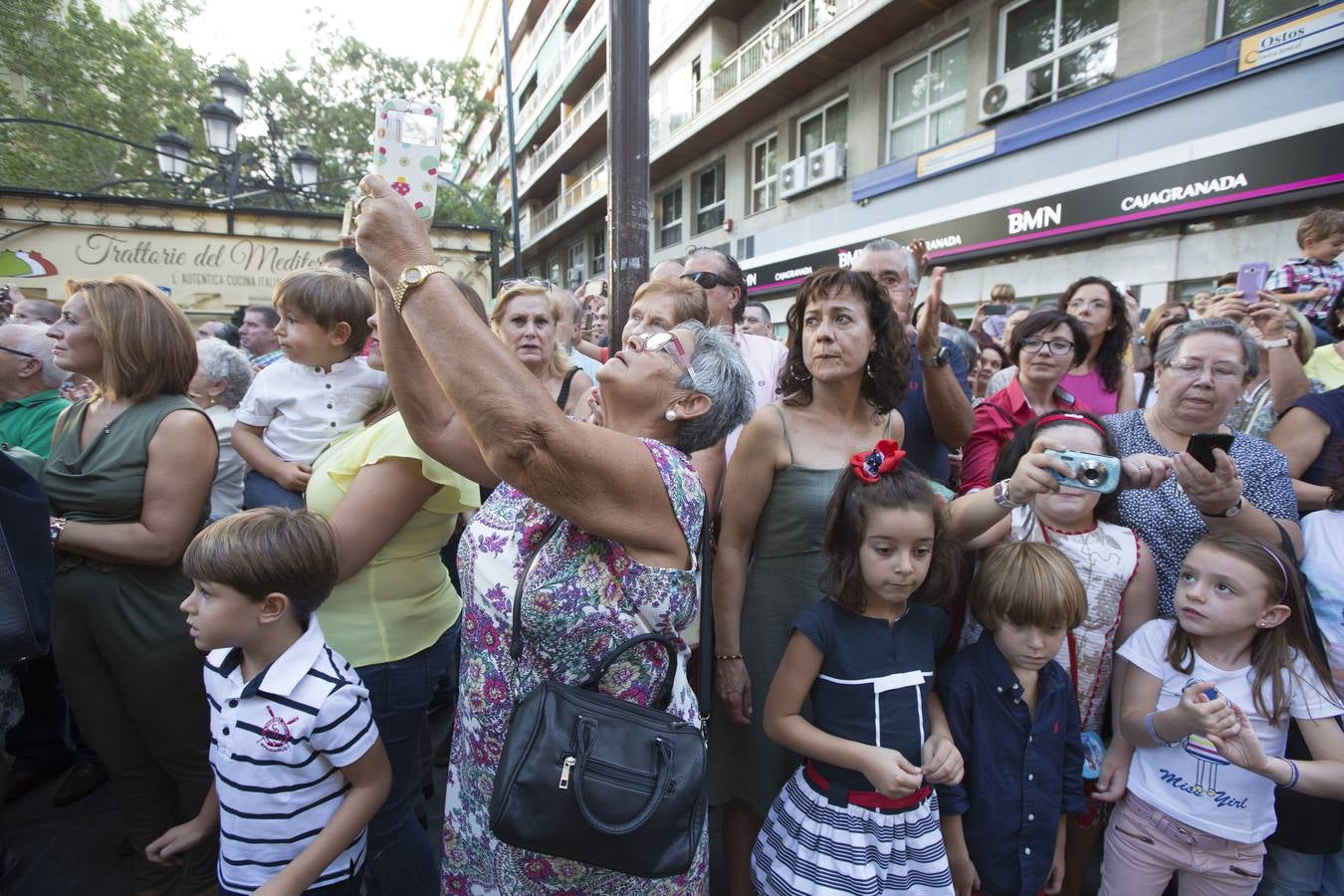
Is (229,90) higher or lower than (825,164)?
lower

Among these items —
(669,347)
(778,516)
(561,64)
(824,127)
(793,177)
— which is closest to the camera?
(669,347)

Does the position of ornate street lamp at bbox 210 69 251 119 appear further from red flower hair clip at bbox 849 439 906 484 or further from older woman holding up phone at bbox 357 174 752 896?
red flower hair clip at bbox 849 439 906 484

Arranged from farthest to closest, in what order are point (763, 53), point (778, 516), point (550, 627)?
point (763, 53) → point (778, 516) → point (550, 627)

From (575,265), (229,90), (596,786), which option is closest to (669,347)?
(596,786)

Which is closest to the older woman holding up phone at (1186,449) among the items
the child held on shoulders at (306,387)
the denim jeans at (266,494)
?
the child held on shoulders at (306,387)

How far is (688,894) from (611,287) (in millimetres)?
2499

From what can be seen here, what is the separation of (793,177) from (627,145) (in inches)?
510

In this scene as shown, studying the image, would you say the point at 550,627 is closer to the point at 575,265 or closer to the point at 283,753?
the point at 283,753

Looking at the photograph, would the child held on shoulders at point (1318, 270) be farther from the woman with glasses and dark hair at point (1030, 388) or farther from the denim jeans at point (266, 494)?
the denim jeans at point (266, 494)

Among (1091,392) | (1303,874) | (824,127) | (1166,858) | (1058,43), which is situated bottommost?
(1303,874)

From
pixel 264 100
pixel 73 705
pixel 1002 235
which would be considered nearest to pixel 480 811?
pixel 73 705

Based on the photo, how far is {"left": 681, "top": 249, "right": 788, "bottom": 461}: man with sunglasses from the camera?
3025mm

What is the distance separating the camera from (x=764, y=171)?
16359mm

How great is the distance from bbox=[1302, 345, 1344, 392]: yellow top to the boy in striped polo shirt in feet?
14.0
